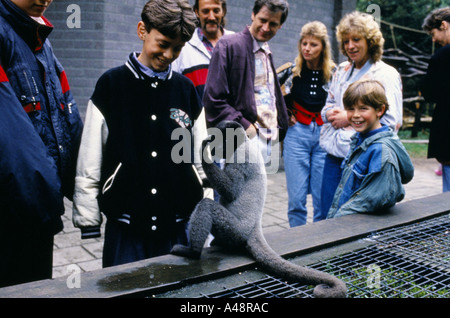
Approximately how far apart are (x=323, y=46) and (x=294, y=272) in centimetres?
253

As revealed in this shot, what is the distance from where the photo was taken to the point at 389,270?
7.39 ft

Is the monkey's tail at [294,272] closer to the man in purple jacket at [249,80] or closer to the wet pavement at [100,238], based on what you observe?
the man in purple jacket at [249,80]

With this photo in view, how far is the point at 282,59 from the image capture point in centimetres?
805

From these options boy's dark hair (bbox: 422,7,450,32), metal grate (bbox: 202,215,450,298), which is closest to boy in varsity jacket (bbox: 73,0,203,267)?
metal grate (bbox: 202,215,450,298)

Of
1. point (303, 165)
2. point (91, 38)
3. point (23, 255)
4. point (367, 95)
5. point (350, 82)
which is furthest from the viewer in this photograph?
point (91, 38)

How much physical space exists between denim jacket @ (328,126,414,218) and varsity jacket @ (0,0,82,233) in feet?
5.89

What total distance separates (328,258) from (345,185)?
85cm

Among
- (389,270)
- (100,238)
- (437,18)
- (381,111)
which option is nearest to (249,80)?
(381,111)

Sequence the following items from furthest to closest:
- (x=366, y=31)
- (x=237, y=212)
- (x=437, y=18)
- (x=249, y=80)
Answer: (x=437, y=18) < (x=366, y=31) < (x=249, y=80) < (x=237, y=212)

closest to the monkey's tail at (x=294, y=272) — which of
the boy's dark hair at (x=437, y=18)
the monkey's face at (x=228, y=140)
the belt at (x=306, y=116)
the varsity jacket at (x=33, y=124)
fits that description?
the monkey's face at (x=228, y=140)

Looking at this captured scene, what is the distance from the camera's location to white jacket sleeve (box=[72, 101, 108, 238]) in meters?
2.06

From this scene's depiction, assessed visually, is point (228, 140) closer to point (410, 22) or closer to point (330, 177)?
point (330, 177)
